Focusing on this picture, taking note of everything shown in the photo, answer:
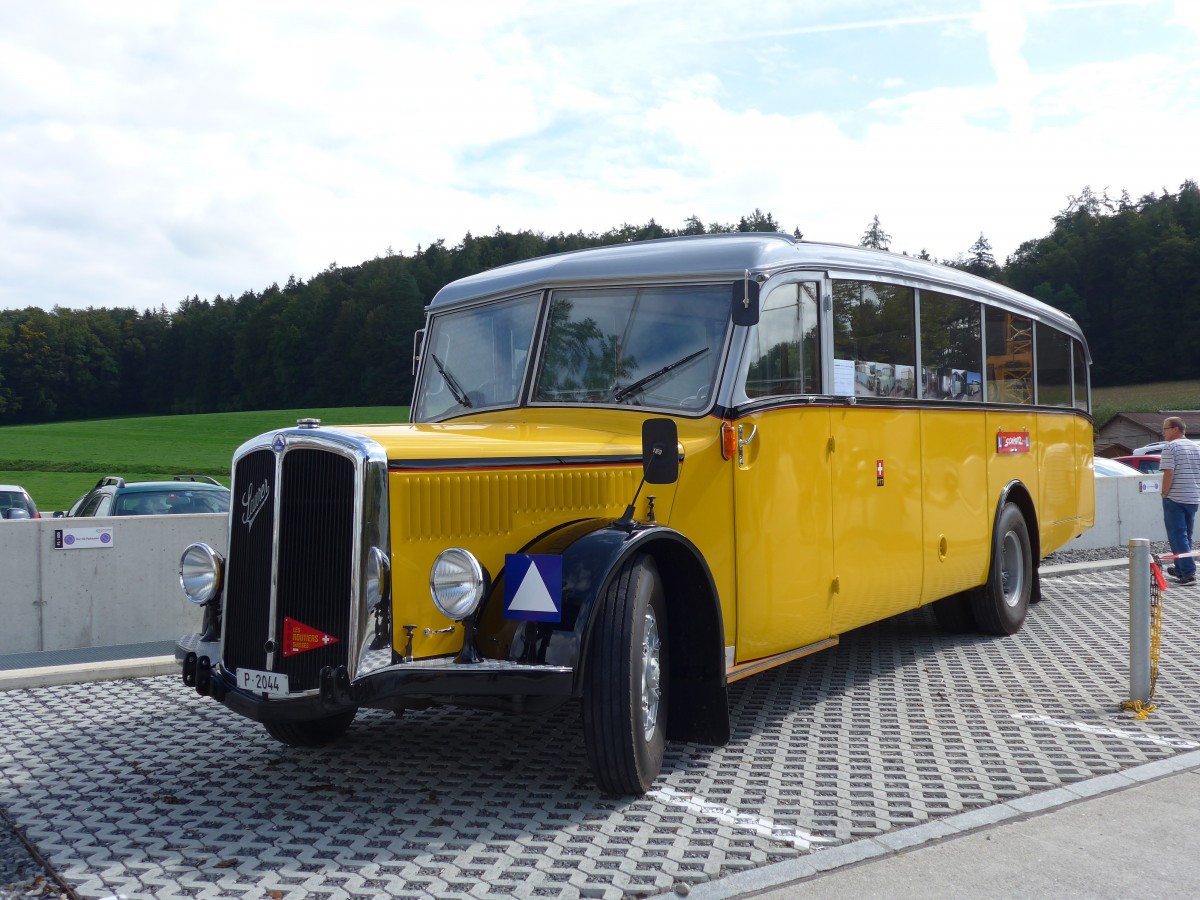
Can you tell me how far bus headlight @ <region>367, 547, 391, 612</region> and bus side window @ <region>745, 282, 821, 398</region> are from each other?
7.59ft

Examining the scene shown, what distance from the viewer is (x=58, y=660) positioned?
8.91 meters

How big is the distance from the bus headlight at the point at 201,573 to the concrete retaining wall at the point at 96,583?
13.3 ft

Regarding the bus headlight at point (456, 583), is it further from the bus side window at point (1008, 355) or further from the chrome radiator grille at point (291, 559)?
the bus side window at point (1008, 355)

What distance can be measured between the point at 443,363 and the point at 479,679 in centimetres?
294

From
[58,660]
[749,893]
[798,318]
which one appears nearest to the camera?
[749,893]

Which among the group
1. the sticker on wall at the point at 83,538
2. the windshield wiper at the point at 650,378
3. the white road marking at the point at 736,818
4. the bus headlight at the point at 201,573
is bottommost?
the white road marking at the point at 736,818

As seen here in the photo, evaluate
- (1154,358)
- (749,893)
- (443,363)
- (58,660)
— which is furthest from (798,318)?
(1154,358)

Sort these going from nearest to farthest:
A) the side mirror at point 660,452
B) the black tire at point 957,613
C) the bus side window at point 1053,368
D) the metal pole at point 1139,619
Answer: the side mirror at point 660,452, the metal pole at point 1139,619, the black tire at point 957,613, the bus side window at point 1053,368

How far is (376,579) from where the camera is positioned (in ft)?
15.4

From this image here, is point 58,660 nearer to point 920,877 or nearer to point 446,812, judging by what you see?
point 446,812

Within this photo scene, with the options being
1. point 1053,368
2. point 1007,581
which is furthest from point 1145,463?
point 1007,581

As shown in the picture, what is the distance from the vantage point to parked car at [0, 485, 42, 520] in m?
17.1

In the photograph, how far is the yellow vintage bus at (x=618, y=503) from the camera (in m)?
4.80

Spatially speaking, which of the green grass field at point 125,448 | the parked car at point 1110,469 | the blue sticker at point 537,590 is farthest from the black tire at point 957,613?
the green grass field at point 125,448
